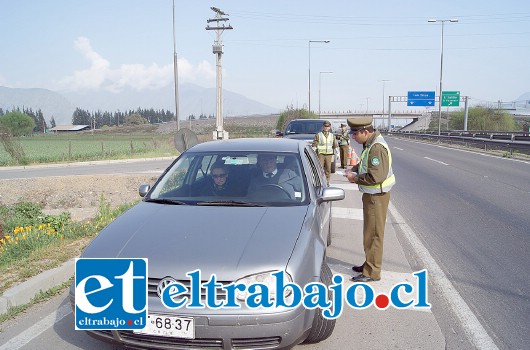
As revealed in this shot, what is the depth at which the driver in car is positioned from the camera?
444cm

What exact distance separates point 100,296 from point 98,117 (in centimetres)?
18219

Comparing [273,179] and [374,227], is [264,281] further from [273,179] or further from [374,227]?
[374,227]

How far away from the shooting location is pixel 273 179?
4.56 m

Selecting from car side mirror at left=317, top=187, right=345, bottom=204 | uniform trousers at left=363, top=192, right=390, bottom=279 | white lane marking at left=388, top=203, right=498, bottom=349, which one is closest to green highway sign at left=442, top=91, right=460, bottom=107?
white lane marking at left=388, top=203, right=498, bottom=349

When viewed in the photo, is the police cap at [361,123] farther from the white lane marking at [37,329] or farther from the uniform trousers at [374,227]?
the white lane marking at [37,329]

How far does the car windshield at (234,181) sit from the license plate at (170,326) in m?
1.44

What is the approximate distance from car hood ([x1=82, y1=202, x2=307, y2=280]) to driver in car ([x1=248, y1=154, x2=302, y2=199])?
0.37 meters

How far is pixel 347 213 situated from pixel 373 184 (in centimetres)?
425

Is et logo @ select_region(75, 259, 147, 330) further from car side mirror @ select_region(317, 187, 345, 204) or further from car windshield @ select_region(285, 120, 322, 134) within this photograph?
car windshield @ select_region(285, 120, 322, 134)

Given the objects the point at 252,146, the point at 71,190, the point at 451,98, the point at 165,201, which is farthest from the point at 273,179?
the point at 451,98

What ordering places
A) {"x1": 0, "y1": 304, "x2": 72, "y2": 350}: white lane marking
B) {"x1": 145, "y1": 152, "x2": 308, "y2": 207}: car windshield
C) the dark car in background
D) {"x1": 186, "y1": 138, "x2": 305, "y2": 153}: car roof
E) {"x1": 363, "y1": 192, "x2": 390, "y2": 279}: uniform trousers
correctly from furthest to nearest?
1. the dark car in background
2. {"x1": 186, "y1": 138, "x2": 305, "y2": 153}: car roof
3. {"x1": 363, "y1": 192, "x2": 390, "y2": 279}: uniform trousers
4. {"x1": 145, "y1": 152, "x2": 308, "y2": 207}: car windshield
5. {"x1": 0, "y1": 304, "x2": 72, "y2": 350}: white lane marking

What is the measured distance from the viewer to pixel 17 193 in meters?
14.5

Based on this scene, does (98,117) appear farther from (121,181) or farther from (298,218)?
(298,218)

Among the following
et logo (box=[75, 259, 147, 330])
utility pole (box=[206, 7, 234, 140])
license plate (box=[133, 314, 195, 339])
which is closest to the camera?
license plate (box=[133, 314, 195, 339])
